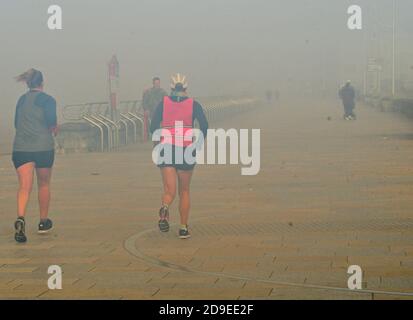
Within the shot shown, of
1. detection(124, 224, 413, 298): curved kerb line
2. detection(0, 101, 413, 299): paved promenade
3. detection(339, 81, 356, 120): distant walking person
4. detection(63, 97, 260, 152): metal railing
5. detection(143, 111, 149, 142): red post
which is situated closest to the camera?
detection(124, 224, 413, 298): curved kerb line

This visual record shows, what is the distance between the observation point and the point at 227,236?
1047cm

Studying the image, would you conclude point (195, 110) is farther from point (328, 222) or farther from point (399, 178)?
point (399, 178)

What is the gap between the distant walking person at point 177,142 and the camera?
1044 cm

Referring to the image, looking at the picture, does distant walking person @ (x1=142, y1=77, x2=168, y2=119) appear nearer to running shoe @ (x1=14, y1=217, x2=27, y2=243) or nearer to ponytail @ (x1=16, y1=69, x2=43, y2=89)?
ponytail @ (x1=16, y1=69, x2=43, y2=89)

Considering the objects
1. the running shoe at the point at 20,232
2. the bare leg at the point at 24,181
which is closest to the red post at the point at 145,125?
the bare leg at the point at 24,181

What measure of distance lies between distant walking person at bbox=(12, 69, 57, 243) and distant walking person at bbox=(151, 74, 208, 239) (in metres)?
1.07

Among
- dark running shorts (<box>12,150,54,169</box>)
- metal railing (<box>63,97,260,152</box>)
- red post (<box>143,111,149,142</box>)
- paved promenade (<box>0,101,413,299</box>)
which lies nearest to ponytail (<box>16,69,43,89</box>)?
dark running shorts (<box>12,150,54,169</box>)

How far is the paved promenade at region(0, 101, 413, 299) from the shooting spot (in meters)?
7.85

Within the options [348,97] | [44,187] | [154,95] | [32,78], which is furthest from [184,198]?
[348,97]

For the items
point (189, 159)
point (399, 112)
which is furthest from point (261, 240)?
Answer: point (399, 112)

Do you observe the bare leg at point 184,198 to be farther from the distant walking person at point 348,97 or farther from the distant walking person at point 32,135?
the distant walking person at point 348,97

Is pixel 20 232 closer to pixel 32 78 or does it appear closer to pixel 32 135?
pixel 32 135

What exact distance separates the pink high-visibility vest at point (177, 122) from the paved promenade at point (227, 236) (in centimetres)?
98
